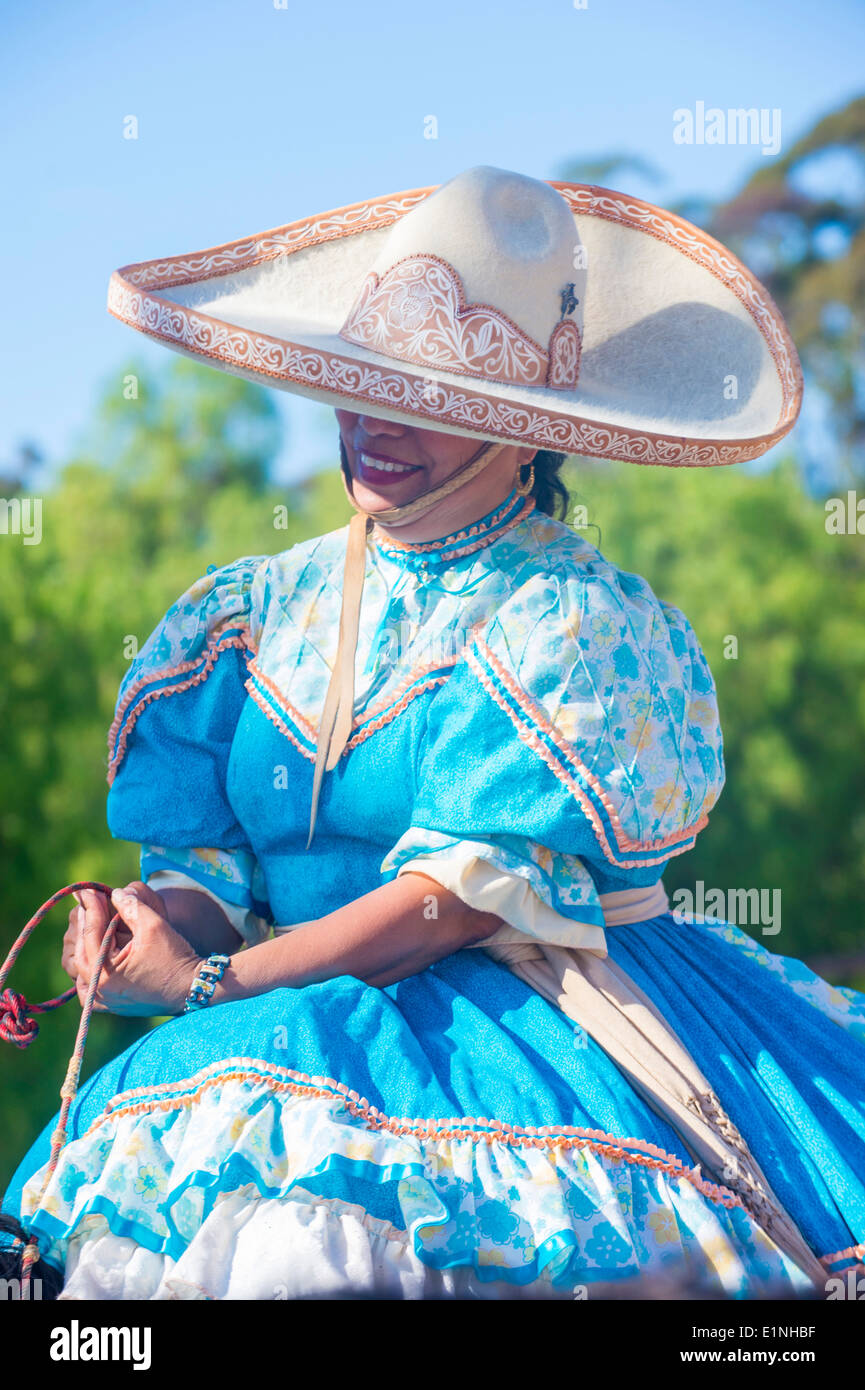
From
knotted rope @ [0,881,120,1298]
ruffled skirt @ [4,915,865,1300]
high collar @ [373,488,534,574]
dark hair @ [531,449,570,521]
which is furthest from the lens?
dark hair @ [531,449,570,521]

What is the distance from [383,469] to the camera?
6.75 ft

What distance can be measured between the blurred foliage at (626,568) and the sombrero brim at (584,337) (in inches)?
14.0

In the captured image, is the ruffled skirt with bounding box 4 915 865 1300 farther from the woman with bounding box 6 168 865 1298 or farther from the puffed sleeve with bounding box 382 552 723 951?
the puffed sleeve with bounding box 382 552 723 951

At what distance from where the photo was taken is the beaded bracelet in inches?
71.8

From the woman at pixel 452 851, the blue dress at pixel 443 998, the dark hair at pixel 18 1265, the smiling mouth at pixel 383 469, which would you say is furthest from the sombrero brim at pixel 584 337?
the dark hair at pixel 18 1265

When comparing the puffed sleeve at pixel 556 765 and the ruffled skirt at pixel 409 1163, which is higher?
the puffed sleeve at pixel 556 765

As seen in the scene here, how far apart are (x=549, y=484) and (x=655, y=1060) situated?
3.30ft

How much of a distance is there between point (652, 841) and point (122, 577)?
3.87 metres

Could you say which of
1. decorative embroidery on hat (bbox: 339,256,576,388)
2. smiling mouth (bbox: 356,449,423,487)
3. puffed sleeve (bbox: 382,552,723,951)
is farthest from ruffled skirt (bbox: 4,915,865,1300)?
decorative embroidery on hat (bbox: 339,256,576,388)

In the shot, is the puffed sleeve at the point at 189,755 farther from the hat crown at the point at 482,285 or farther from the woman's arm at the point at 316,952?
the hat crown at the point at 482,285

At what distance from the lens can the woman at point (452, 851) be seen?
1.56 metres

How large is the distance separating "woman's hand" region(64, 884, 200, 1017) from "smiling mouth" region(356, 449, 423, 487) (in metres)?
0.73

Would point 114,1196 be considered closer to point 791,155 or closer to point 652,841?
point 652,841

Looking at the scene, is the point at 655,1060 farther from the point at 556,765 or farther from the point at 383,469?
the point at 383,469
